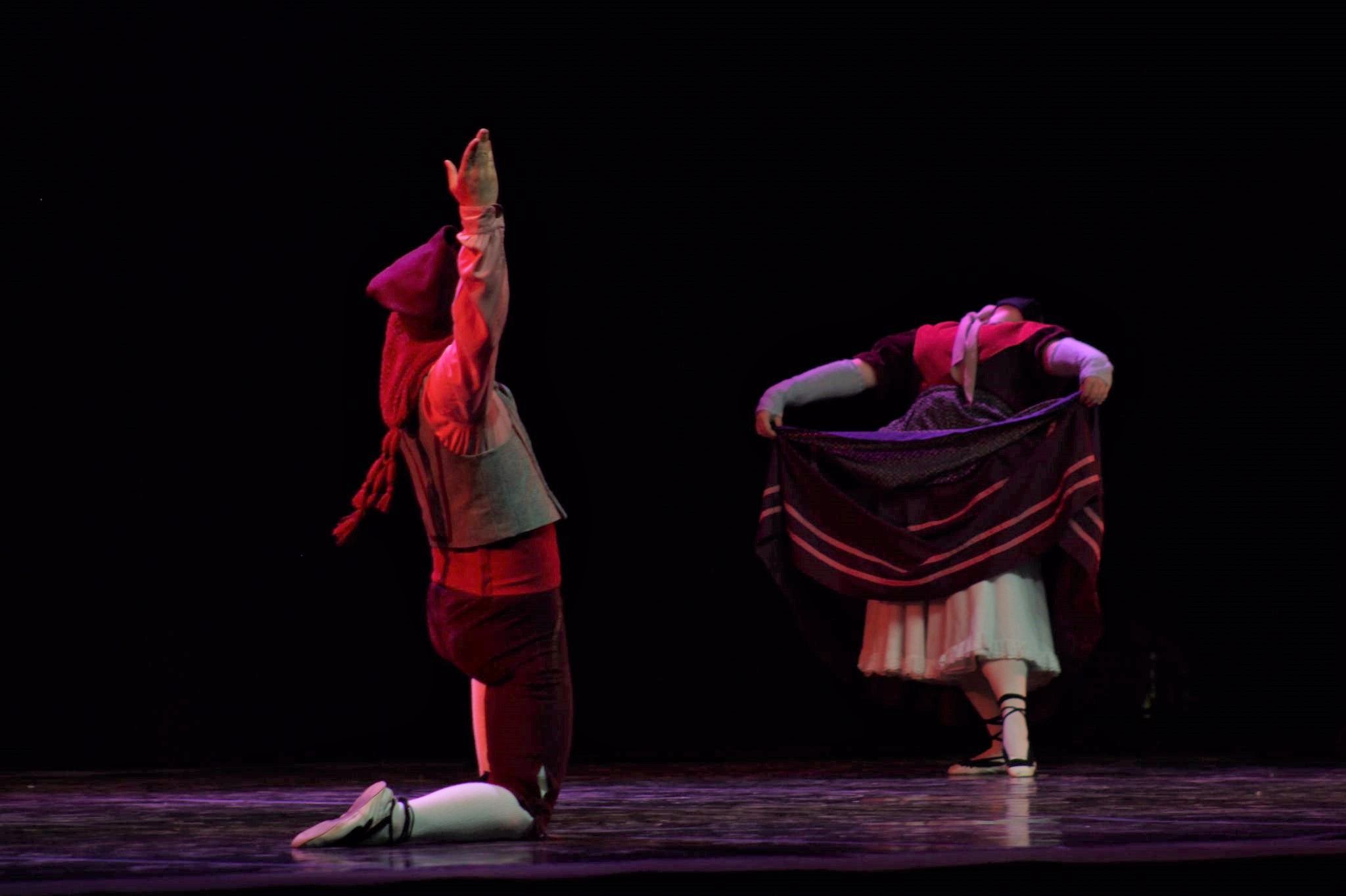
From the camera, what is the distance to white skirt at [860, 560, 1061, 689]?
14.3 feet

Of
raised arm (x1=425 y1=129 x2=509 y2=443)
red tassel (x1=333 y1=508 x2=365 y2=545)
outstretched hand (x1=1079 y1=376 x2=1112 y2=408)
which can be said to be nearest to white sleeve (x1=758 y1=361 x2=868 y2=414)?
outstretched hand (x1=1079 y1=376 x2=1112 y2=408)

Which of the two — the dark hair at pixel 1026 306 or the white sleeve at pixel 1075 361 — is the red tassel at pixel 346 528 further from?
the dark hair at pixel 1026 306

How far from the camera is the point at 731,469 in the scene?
17.2 ft

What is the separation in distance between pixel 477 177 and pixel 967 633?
233 cm

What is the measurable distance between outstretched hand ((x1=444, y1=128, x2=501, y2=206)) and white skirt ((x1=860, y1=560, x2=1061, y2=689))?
225cm

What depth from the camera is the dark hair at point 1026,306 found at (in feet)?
15.4

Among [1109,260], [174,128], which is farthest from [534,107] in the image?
[1109,260]

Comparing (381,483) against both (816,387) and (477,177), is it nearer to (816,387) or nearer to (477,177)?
(477,177)

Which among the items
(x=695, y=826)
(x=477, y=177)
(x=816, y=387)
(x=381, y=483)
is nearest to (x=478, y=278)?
(x=477, y=177)

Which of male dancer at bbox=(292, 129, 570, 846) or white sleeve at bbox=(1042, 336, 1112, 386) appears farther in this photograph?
white sleeve at bbox=(1042, 336, 1112, 386)

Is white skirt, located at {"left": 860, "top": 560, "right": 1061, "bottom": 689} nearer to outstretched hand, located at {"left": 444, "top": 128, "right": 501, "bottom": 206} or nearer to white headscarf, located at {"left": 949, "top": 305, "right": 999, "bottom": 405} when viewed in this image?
white headscarf, located at {"left": 949, "top": 305, "right": 999, "bottom": 405}

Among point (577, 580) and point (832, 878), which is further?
point (577, 580)

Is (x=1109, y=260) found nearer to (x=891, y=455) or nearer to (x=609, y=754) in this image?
(x=891, y=455)

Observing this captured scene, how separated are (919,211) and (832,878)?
3.53 metres
